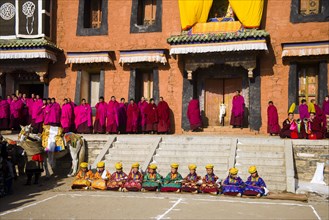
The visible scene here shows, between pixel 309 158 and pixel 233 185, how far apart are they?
3.04m

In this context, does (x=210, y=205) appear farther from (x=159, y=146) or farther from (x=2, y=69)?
(x=2, y=69)

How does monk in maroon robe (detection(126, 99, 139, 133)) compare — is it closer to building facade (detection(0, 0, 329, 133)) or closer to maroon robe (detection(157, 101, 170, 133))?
maroon robe (detection(157, 101, 170, 133))

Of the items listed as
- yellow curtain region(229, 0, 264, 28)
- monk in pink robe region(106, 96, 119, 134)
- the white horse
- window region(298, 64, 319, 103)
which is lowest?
the white horse

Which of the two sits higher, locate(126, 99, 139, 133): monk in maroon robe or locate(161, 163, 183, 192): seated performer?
locate(126, 99, 139, 133): monk in maroon robe

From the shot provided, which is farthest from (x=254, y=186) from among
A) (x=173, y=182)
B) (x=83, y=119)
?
(x=83, y=119)

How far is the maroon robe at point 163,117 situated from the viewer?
51.3 feet

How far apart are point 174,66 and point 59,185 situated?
7273mm

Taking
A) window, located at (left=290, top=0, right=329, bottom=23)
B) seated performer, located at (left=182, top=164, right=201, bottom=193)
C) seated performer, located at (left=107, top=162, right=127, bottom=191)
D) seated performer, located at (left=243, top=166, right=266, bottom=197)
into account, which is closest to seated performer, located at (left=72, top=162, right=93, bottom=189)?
seated performer, located at (left=107, top=162, right=127, bottom=191)

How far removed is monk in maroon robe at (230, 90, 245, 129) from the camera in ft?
50.3

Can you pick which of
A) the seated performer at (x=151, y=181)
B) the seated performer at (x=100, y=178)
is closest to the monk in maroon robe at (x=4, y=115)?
the seated performer at (x=100, y=178)

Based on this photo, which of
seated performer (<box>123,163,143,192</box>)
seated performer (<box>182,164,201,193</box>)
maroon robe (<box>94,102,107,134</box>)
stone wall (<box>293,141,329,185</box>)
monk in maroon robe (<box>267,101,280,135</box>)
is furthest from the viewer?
maroon robe (<box>94,102,107,134</box>)

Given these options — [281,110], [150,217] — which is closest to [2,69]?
[281,110]

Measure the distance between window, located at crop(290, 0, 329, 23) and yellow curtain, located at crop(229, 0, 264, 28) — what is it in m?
1.20

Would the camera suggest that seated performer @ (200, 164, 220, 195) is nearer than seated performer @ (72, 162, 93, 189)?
Yes
